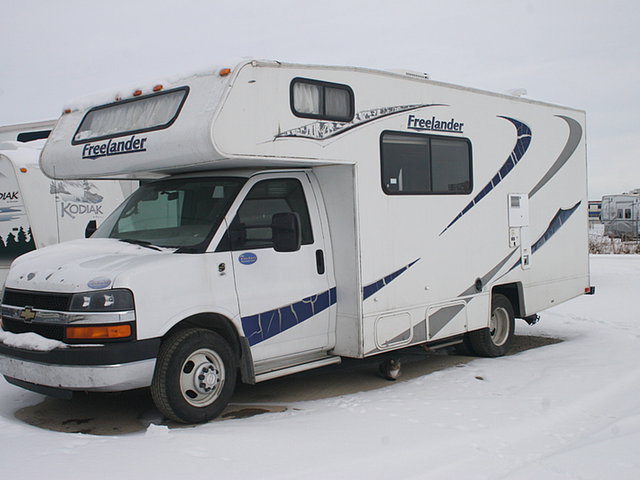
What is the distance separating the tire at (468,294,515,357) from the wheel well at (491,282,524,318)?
0.33 feet

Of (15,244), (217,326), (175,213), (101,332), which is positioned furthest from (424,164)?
(15,244)

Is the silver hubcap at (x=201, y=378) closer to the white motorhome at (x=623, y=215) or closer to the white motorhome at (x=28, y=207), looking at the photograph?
the white motorhome at (x=28, y=207)

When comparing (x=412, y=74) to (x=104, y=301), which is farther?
(x=412, y=74)

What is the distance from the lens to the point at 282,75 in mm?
6398

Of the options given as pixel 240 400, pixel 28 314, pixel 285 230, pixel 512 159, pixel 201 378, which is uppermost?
pixel 512 159

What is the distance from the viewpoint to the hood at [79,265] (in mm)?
5586

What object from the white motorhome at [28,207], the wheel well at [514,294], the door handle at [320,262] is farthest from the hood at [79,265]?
the wheel well at [514,294]

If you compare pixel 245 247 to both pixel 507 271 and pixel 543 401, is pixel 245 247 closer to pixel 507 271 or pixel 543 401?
pixel 543 401

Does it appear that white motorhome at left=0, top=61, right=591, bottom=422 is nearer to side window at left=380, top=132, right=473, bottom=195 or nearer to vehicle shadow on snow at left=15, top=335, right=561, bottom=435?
side window at left=380, top=132, right=473, bottom=195

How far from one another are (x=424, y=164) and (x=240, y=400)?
3181mm

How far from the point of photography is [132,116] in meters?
6.67

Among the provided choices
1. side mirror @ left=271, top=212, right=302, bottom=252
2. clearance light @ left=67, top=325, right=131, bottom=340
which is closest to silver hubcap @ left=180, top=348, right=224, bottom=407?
clearance light @ left=67, top=325, right=131, bottom=340

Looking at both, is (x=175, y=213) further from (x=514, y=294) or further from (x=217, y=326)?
(x=514, y=294)

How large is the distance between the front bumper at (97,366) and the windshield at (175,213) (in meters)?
1.01
